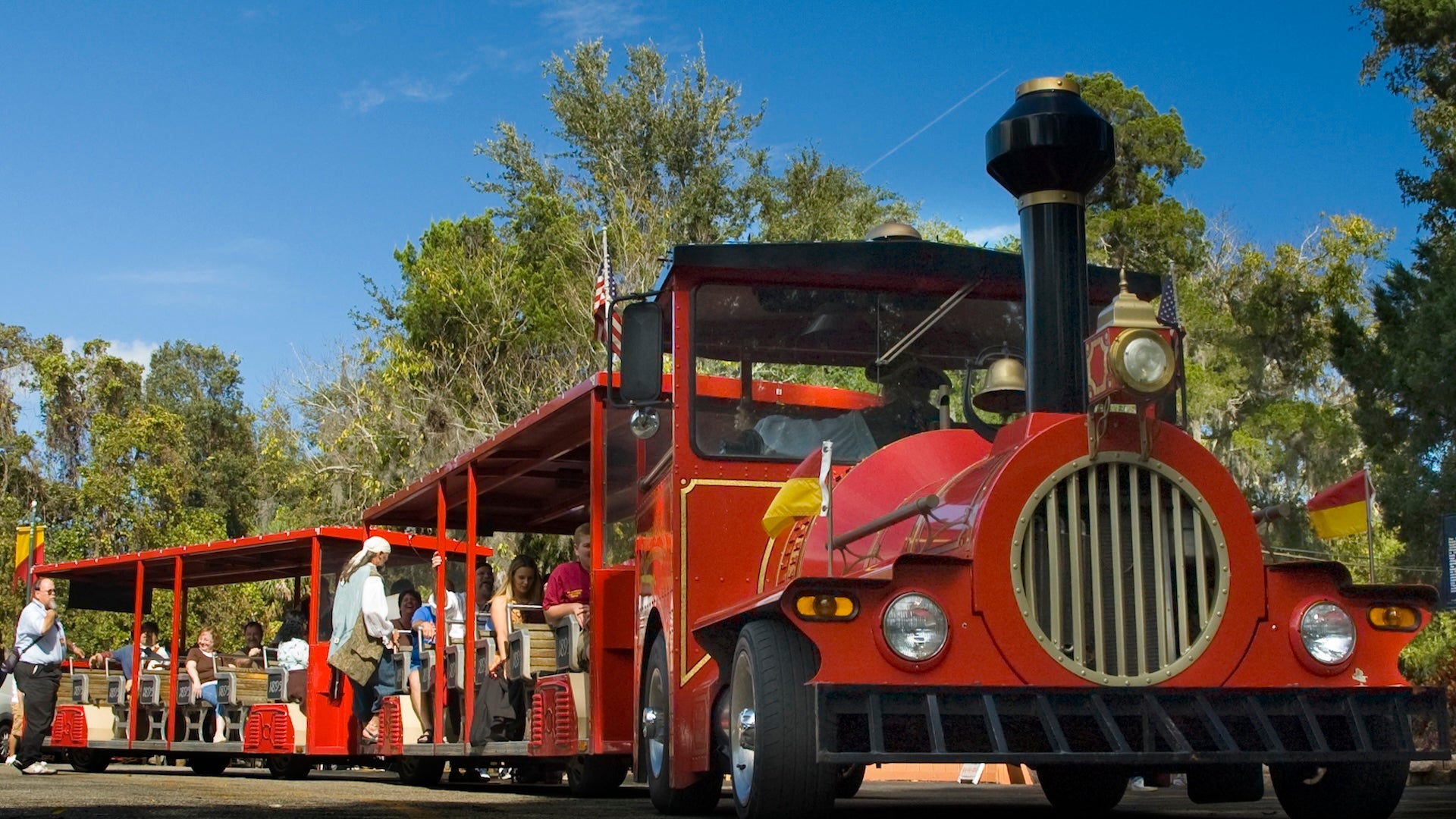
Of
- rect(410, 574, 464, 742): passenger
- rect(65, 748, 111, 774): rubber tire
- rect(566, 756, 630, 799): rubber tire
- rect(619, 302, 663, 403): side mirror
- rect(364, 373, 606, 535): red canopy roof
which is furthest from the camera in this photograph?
rect(65, 748, 111, 774): rubber tire

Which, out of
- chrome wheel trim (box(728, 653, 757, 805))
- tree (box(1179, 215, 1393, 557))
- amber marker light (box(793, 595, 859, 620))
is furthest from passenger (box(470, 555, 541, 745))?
tree (box(1179, 215, 1393, 557))

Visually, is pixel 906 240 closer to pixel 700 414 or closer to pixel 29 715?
pixel 700 414

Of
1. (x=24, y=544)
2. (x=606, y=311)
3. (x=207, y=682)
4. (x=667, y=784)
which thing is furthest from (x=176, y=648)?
(x=667, y=784)

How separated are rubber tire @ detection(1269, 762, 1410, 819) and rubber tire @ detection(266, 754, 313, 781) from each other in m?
10.6

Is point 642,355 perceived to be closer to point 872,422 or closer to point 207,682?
point 872,422

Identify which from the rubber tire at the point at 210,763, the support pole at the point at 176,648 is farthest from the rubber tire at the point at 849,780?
the rubber tire at the point at 210,763

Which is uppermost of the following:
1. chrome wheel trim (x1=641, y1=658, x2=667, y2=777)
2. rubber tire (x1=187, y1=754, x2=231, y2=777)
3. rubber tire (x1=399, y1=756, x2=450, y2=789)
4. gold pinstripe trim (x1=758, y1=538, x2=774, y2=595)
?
gold pinstripe trim (x1=758, y1=538, x2=774, y2=595)

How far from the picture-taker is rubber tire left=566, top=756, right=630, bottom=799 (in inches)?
390

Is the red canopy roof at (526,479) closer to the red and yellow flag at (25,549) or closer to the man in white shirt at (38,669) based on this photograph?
the man in white shirt at (38,669)

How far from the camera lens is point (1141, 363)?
198 inches

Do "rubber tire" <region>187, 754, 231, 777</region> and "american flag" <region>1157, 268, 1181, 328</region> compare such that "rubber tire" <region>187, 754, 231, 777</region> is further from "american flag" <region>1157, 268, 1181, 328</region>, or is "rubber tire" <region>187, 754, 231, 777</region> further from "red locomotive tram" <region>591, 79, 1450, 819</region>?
"american flag" <region>1157, 268, 1181, 328</region>

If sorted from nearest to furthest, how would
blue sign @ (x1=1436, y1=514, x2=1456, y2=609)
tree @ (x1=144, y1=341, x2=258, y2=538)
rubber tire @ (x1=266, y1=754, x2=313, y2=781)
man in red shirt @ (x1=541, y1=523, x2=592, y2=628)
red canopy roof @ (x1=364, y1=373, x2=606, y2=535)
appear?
1. man in red shirt @ (x1=541, y1=523, x2=592, y2=628)
2. red canopy roof @ (x1=364, y1=373, x2=606, y2=535)
3. blue sign @ (x1=1436, y1=514, x2=1456, y2=609)
4. rubber tire @ (x1=266, y1=754, x2=313, y2=781)
5. tree @ (x1=144, y1=341, x2=258, y2=538)

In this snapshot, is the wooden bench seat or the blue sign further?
the blue sign

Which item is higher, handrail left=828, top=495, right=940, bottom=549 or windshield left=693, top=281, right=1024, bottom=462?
windshield left=693, top=281, right=1024, bottom=462
